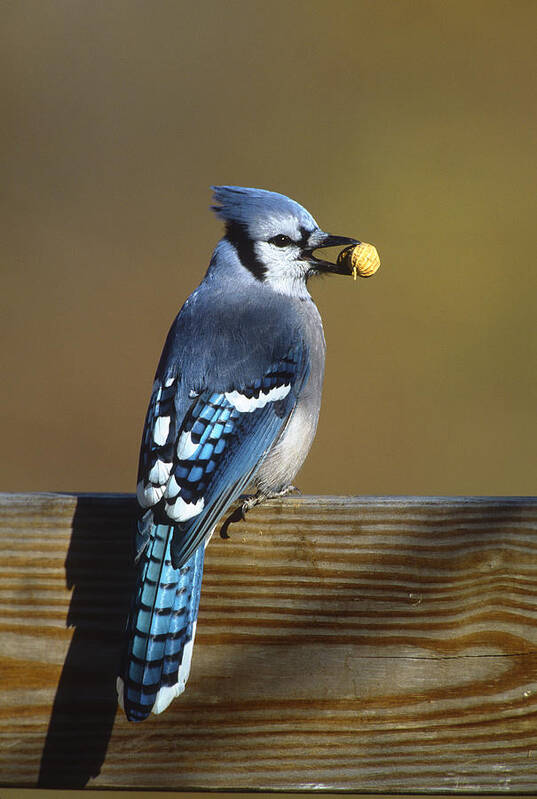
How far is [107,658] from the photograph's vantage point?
164cm

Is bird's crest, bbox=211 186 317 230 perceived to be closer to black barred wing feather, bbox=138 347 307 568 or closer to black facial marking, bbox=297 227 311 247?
black facial marking, bbox=297 227 311 247

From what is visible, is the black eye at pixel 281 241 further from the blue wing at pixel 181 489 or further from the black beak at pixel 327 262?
the blue wing at pixel 181 489

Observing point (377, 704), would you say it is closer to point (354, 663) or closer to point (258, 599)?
point (354, 663)

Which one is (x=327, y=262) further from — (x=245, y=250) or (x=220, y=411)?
(x=220, y=411)

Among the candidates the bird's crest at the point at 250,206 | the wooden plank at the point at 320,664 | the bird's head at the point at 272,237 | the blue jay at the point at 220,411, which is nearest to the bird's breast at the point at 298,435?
the blue jay at the point at 220,411

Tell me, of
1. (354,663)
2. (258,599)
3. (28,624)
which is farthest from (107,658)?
(354,663)

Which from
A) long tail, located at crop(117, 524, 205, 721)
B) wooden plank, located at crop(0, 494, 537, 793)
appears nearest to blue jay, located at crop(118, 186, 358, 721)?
long tail, located at crop(117, 524, 205, 721)

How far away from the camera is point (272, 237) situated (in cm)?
269

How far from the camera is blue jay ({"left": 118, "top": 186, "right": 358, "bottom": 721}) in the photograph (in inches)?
61.4

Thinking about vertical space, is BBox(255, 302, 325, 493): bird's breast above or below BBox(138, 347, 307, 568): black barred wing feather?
below

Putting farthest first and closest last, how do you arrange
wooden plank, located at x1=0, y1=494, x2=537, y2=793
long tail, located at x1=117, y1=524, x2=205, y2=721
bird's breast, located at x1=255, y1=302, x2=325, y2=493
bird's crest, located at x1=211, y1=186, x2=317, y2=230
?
bird's crest, located at x1=211, y1=186, x2=317, y2=230 < bird's breast, located at x1=255, y1=302, x2=325, y2=493 < wooden plank, located at x1=0, y1=494, x2=537, y2=793 < long tail, located at x1=117, y1=524, x2=205, y2=721

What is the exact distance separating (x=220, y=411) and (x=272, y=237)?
0.82m

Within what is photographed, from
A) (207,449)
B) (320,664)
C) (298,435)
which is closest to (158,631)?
(320,664)

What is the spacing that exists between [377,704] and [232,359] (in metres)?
0.88
